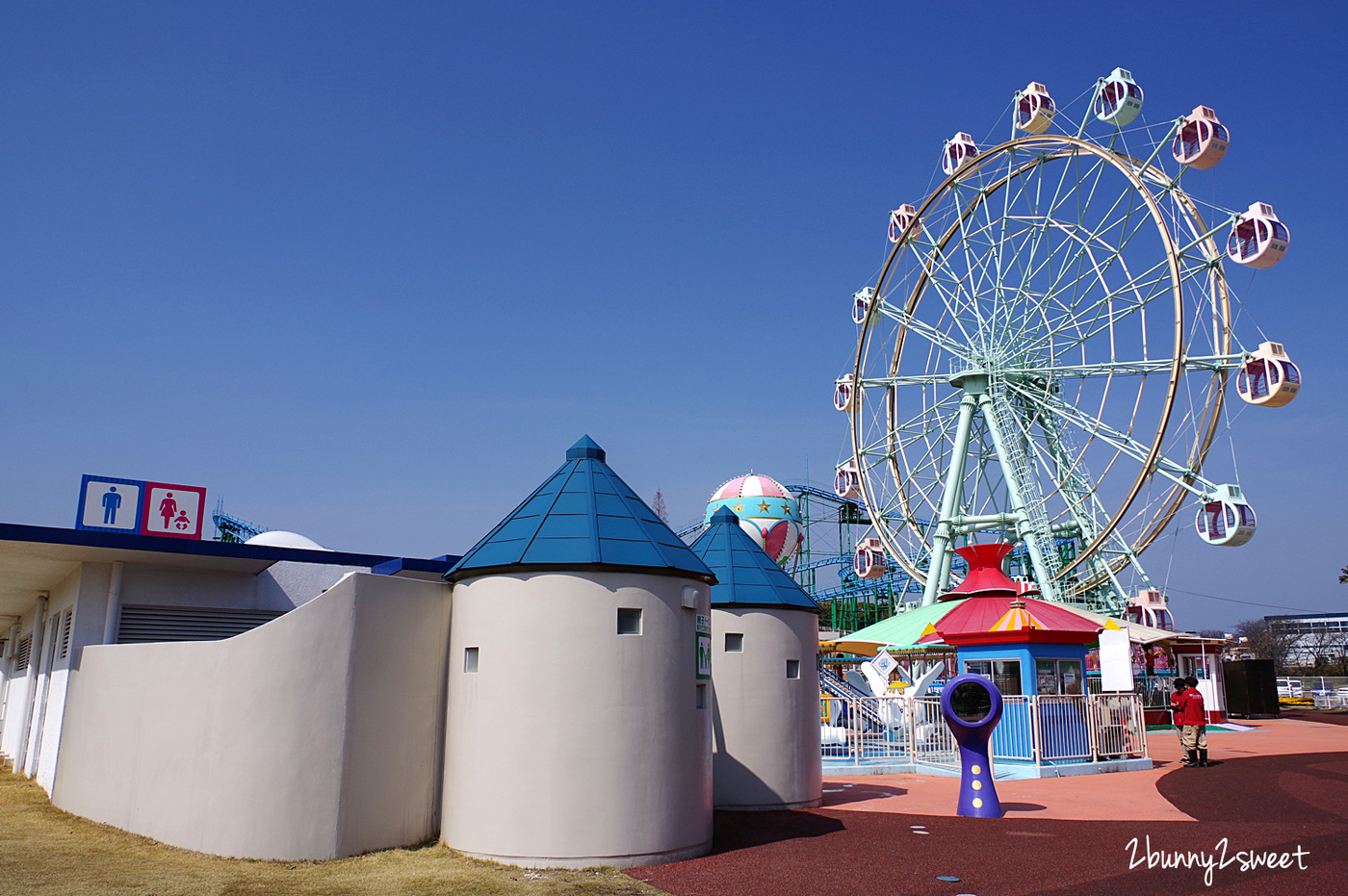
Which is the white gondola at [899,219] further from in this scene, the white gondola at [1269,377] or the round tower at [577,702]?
the round tower at [577,702]

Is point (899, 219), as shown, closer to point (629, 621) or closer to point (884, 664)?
point (884, 664)

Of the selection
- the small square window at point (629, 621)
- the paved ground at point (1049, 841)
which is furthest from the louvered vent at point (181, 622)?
the paved ground at point (1049, 841)

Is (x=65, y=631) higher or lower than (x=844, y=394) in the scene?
lower

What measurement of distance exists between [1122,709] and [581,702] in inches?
591

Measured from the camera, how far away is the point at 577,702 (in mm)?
9656

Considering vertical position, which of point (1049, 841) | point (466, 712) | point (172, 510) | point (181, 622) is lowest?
point (1049, 841)

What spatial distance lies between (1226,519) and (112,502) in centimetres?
2776

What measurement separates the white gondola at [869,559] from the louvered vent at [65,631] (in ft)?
96.1

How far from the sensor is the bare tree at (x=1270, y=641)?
8606cm

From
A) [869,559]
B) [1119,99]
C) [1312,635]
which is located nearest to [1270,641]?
[1312,635]

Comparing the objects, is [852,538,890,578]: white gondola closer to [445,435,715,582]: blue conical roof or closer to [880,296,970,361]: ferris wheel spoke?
[880,296,970,361]: ferris wheel spoke

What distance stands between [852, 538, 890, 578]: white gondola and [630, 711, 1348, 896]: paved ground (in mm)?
22326

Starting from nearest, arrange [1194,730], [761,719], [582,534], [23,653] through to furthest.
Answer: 1. [582,534]
2. [761,719]
3. [1194,730]
4. [23,653]

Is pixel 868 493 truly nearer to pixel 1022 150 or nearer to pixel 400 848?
pixel 1022 150
